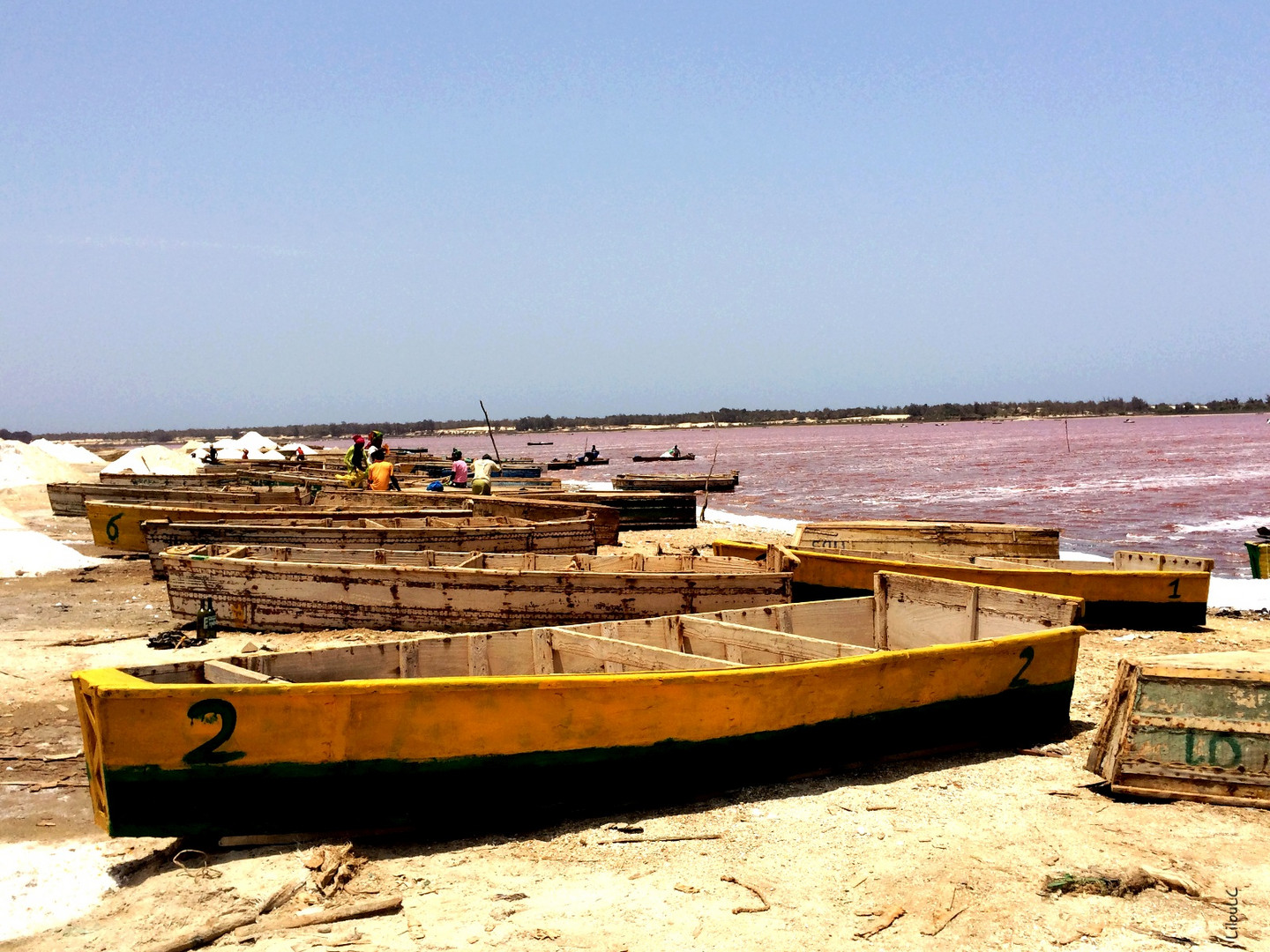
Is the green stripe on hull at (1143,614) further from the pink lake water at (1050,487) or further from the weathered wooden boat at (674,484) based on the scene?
the weathered wooden boat at (674,484)

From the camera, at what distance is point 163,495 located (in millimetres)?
21297

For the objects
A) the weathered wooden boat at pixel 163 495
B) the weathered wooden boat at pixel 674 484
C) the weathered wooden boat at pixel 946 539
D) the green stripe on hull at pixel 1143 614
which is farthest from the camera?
the weathered wooden boat at pixel 674 484

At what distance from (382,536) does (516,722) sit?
29.7ft

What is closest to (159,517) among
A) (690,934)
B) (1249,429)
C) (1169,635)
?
(690,934)

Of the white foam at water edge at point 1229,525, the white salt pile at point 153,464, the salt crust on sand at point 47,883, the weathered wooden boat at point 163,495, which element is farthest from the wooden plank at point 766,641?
the white salt pile at point 153,464

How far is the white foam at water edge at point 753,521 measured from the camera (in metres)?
26.5

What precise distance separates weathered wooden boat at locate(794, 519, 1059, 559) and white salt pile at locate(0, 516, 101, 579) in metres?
13.1

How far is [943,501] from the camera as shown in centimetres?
3525

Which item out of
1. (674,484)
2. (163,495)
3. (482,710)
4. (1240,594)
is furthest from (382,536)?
(674,484)

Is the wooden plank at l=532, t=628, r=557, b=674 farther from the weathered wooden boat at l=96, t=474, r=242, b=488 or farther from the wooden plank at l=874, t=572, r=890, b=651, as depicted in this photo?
the weathered wooden boat at l=96, t=474, r=242, b=488

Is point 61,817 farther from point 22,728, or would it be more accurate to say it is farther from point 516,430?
point 516,430

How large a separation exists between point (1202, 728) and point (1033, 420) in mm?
184370

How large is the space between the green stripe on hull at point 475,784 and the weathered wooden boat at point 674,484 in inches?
941

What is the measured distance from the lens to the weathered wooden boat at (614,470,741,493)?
32.5m
